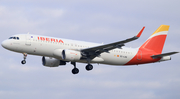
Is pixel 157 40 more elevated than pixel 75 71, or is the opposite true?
pixel 157 40

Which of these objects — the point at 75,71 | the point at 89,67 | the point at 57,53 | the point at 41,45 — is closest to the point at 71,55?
the point at 57,53

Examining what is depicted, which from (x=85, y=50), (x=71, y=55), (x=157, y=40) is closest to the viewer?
(x=71, y=55)

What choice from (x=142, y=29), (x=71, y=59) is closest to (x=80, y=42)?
(x=71, y=59)

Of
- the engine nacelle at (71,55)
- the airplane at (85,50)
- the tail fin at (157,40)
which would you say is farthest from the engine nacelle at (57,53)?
the tail fin at (157,40)

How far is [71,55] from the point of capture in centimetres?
4875

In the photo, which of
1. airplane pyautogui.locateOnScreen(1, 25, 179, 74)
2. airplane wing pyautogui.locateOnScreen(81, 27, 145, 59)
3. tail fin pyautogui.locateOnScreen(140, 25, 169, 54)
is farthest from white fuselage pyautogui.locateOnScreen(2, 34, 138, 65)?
tail fin pyautogui.locateOnScreen(140, 25, 169, 54)

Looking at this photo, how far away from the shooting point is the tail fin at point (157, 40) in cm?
5672

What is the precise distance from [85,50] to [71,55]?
7.28 feet

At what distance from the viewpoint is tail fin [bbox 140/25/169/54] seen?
56.7m

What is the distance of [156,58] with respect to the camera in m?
55.1

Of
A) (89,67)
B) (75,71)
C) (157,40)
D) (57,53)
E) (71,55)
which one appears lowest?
(89,67)

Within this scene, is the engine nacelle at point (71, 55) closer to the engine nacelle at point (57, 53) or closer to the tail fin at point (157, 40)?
the engine nacelle at point (57, 53)

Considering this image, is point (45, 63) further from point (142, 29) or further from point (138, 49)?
point (142, 29)

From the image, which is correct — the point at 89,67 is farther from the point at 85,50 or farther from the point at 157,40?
the point at 157,40
